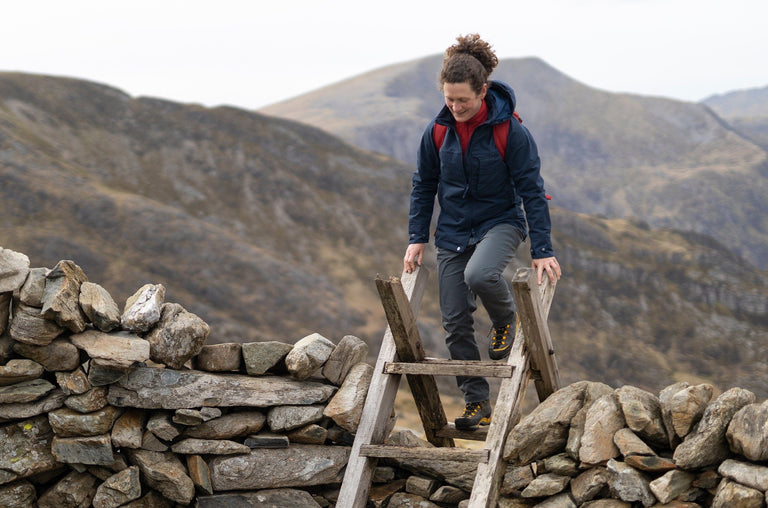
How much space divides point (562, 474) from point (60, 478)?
3873 millimetres

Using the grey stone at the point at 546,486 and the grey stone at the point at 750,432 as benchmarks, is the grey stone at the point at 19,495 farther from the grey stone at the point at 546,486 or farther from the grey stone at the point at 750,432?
the grey stone at the point at 750,432

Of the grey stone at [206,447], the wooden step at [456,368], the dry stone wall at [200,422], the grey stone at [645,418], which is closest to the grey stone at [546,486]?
the dry stone wall at [200,422]

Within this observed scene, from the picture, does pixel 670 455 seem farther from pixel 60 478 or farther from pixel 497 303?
pixel 60 478

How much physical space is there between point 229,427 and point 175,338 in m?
0.82

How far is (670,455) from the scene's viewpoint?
500cm

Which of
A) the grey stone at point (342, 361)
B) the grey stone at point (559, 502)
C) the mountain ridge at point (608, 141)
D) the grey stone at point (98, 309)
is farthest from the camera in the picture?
the mountain ridge at point (608, 141)

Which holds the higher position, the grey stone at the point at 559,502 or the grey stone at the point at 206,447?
the grey stone at the point at 206,447

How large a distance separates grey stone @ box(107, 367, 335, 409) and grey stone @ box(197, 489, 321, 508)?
0.69m

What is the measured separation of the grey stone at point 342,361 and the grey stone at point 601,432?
2.04 m

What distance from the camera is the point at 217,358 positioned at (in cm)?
604

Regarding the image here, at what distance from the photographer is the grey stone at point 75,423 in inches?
221

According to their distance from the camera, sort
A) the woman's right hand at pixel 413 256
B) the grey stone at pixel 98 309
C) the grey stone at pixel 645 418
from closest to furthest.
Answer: the grey stone at pixel 645 418, the grey stone at pixel 98 309, the woman's right hand at pixel 413 256

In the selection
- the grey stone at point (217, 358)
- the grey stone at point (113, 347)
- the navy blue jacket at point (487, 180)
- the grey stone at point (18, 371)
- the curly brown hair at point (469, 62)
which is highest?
the curly brown hair at point (469, 62)

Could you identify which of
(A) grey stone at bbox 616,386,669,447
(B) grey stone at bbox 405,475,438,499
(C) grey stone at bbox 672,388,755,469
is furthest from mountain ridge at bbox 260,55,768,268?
(C) grey stone at bbox 672,388,755,469
